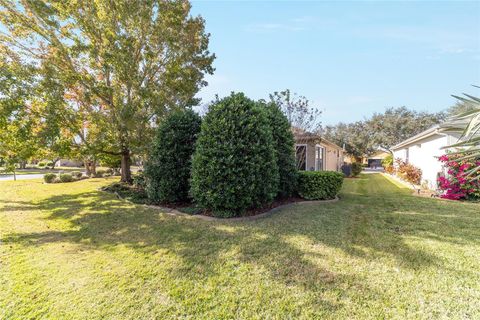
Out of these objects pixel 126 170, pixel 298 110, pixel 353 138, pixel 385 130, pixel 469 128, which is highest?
pixel 385 130

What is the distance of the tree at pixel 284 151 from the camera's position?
7863 millimetres

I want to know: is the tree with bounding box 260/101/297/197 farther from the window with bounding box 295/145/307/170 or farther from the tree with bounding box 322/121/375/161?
the tree with bounding box 322/121/375/161

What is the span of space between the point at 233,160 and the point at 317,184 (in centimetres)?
381

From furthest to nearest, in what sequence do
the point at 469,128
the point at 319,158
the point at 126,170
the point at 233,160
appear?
the point at 319,158 < the point at 126,170 < the point at 233,160 < the point at 469,128

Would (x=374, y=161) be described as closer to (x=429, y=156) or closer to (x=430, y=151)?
(x=429, y=156)

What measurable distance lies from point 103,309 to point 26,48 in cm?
1310

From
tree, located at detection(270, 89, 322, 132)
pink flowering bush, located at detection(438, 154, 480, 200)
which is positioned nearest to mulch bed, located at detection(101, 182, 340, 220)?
tree, located at detection(270, 89, 322, 132)

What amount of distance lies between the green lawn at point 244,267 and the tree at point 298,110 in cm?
746

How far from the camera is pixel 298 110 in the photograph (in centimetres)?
1248

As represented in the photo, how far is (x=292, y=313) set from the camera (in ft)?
8.35

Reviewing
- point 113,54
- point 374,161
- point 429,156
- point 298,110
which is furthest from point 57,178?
point 374,161

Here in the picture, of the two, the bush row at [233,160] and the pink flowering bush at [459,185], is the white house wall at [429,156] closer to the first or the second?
the pink flowering bush at [459,185]

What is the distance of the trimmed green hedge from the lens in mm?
7988

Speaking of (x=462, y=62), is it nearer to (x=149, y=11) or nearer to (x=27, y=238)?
(x=149, y=11)
